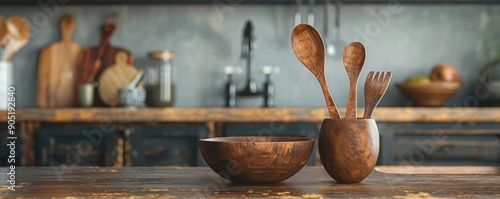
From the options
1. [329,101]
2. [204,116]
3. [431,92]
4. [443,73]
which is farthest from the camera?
[443,73]

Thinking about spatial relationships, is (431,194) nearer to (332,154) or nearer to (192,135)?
(332,154)

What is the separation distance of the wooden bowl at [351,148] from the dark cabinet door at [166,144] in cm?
149

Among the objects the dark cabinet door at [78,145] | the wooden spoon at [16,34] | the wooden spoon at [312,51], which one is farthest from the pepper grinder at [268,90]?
the wooden spoon at [312,51]

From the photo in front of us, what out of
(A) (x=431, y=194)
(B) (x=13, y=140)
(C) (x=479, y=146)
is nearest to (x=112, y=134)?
(B) (x=13, y=140)

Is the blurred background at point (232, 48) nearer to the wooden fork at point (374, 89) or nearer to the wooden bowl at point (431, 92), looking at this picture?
the wooden bowl at point (431, 92)

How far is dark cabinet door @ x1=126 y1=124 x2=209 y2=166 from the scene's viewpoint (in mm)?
2521

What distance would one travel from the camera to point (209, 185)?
3.34 feet

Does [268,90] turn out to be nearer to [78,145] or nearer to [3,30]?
[78,145]

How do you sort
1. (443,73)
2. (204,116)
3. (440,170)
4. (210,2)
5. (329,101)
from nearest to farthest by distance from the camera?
(329,101)
(440,170)
(204,116)
(443,73)
(210,2)

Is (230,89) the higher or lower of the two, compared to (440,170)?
higher

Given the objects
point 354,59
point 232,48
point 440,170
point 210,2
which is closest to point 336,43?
point 232,48

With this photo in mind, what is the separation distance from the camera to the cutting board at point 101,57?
2982 mm

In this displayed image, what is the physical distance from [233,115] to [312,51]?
4.67 feet

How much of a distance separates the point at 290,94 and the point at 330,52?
29 cm
